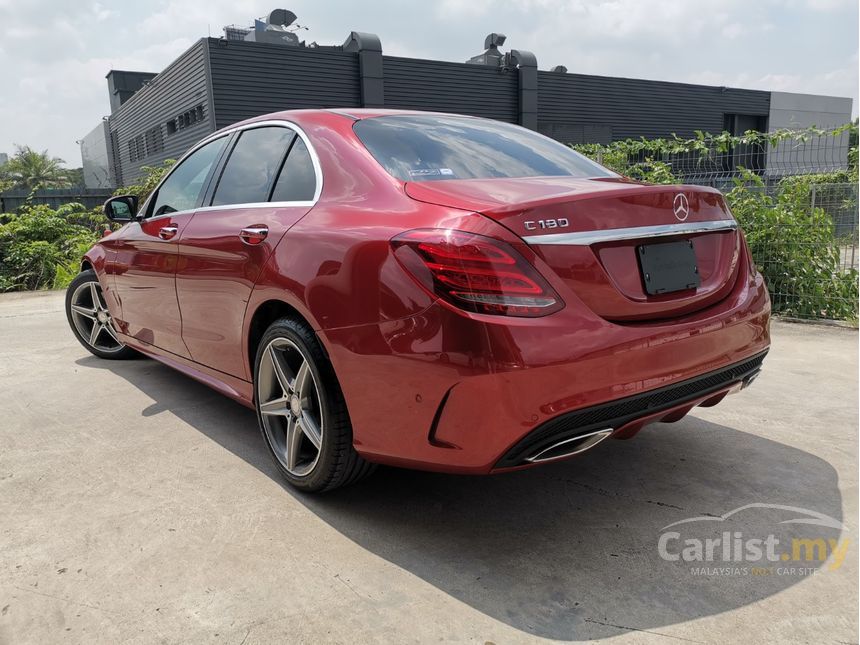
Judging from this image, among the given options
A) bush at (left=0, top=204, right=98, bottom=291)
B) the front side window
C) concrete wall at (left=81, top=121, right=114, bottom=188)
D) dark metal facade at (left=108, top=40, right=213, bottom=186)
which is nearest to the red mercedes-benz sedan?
the front side window

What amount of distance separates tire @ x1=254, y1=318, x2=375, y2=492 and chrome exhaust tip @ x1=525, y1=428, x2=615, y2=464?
2.39 feet

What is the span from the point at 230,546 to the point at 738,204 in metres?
5.94

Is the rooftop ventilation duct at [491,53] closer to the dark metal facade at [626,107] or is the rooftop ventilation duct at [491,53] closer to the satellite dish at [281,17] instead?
the dark metal facade at [626,107]

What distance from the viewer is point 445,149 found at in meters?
2.69

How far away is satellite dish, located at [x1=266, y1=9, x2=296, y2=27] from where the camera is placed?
61.8 feet

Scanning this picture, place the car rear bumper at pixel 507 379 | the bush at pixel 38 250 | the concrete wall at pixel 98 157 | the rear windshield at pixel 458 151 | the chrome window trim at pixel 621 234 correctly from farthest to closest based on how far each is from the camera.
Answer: the concrete wall at pixel 98 157 < the bush at pixel 38 250 < the rear windshield at pixel 458 151 < the chrome window trim at pixel 621 234 < the car rear bumper at pixel 507 379

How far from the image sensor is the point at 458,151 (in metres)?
2.71

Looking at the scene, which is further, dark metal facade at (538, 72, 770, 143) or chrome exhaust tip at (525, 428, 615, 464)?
dark metal facade at (538, 72, 770, 143)

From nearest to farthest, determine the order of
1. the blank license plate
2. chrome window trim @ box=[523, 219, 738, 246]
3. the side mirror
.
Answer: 1. chrome window trim @ box=[523, 219, 738, 246]
2. the blank license plate
3. the side mirror

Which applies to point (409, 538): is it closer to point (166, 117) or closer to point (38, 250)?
point (38, 250)

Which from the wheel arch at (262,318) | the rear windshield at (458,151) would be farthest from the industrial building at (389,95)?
the wheel arch at (262,318)

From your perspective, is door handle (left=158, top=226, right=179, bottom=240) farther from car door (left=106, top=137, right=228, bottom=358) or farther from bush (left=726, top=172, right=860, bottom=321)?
bush (left=726, top=172, right=860, bottom=321)

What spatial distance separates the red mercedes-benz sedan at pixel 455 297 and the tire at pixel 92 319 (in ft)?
7.16

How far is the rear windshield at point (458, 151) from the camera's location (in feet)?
8.30
